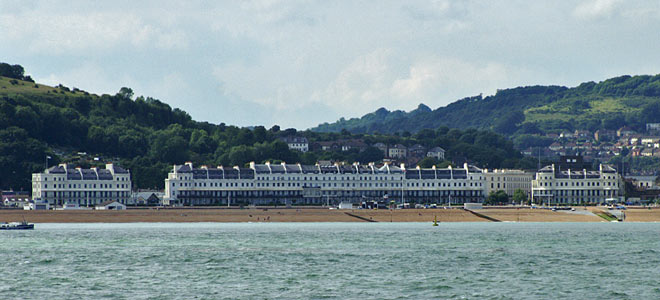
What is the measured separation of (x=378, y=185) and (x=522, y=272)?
427 feet

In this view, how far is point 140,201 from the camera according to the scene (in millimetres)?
173250

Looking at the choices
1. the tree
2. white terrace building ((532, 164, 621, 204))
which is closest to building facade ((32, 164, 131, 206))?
Result: the tree

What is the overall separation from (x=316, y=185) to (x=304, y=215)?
139 ft

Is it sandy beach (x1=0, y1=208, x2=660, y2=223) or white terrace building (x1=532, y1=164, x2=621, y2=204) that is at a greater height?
white terrace building (x1=532, y1=164, x2=621, y2=204)

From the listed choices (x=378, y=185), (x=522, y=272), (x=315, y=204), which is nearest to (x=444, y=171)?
(x=378, y=185)

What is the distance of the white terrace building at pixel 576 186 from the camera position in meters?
194

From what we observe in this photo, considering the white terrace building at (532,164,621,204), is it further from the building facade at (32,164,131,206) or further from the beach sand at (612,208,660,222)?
the building facade at (32,164,131,206)

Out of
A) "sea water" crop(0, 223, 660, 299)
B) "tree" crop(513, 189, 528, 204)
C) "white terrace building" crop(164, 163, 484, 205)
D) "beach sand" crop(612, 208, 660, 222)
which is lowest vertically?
"sea water" crop(0, 223, 660, 299)

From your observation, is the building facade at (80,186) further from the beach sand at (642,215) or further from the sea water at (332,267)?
the sea water at (332,267)

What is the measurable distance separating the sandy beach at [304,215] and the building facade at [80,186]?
31.1 meters

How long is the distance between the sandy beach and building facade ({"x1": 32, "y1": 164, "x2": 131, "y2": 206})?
31.1 meters

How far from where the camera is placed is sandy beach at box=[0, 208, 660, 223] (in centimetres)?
14350

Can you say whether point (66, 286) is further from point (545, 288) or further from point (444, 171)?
point (444, 171)

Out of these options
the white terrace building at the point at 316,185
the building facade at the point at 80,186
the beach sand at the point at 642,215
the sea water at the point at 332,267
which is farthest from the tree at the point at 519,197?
the sea water at the point at 332,267
